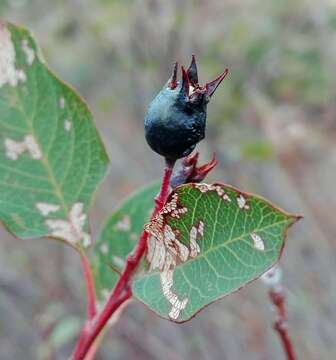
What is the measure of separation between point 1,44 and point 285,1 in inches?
116

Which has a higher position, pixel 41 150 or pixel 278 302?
pixel 41 150

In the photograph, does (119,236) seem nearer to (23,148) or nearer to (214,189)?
(23,148)

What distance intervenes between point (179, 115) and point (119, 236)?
0.36 meters

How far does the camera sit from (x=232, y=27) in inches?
132

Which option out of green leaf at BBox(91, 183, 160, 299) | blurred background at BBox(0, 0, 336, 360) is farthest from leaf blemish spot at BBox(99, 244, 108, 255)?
blurred background at BBox(0, 0, 336, 360)

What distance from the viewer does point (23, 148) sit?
0.70 meters

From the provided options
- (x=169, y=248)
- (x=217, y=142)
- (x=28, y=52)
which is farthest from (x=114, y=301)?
(x=217, y=142)

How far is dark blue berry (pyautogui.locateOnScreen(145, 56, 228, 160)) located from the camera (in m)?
0.45

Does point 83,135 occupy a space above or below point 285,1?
below

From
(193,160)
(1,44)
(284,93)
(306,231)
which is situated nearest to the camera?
(193,160)

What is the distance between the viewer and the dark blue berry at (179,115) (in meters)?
0.45

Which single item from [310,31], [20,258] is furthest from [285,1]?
[20,258]

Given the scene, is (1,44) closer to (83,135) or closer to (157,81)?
(83,135)

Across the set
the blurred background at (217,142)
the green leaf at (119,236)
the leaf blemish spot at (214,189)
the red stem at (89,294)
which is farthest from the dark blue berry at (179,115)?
the blurred background at (217,142)
